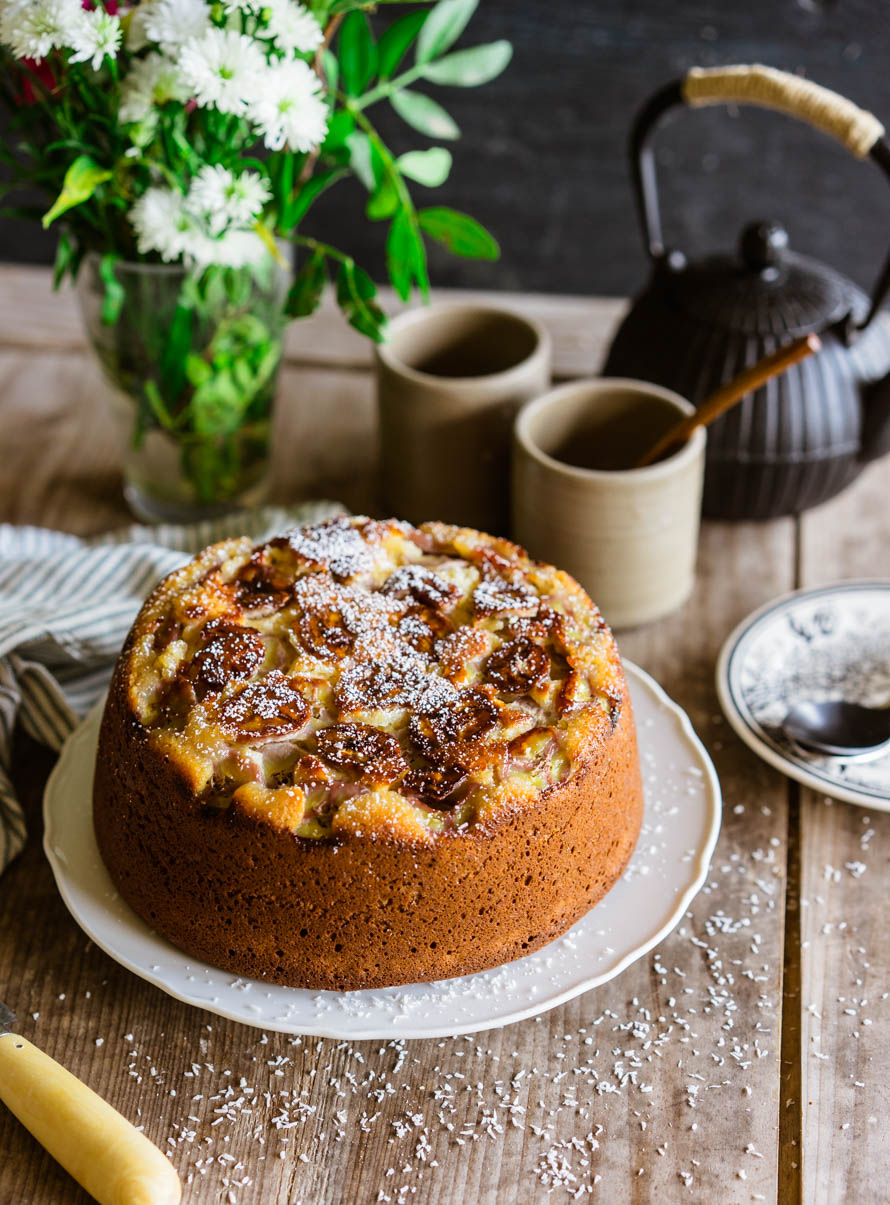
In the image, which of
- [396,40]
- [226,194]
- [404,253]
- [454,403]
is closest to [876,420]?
[454,403]

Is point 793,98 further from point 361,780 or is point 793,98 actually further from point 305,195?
point 361,780

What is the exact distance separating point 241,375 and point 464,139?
1144 millimetres

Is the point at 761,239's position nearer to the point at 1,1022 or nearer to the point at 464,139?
the point at 464,139

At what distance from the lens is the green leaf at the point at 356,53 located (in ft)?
4.72

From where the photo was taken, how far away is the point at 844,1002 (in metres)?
1.13

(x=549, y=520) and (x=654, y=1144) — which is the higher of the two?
(x=549, y=520)

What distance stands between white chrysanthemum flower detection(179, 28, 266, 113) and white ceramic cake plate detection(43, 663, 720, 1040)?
0.67 m

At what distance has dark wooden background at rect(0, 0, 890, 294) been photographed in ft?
7.39

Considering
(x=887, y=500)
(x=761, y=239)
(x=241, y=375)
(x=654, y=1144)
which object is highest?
(x=761, y=239)

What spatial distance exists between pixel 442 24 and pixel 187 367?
19.9 inches

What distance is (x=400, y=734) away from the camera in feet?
3.51

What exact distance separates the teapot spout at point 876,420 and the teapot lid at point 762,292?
0.35ft

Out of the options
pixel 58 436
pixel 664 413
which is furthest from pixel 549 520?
pixel 58 436

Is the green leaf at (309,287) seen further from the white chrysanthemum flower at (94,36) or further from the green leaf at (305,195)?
the white chrysanthemum flower at (94,36)
